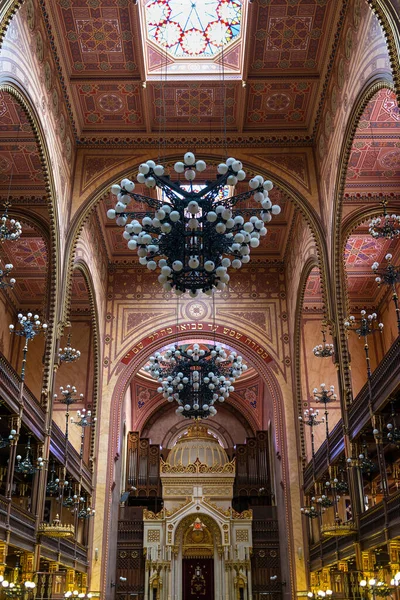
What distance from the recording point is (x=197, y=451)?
79.5ft

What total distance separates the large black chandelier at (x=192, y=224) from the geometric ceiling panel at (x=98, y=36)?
6053mm

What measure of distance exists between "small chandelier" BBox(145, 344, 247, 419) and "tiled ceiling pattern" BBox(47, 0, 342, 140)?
20.8 feet

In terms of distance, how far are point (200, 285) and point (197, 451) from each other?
1574 cm

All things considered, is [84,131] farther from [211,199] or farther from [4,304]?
[211,199]

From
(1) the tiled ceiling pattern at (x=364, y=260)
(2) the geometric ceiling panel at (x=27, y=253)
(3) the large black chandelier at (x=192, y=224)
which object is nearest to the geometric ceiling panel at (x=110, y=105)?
(2) the geometric ceiling panel at (x=27, y=253)

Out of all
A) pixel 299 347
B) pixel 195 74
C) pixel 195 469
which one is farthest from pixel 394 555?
pixel 195 469

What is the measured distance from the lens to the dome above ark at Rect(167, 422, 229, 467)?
24.0 m

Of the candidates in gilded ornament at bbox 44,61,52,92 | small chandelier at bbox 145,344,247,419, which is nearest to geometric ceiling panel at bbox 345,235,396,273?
small chandelier at bbox 145,344,247,419

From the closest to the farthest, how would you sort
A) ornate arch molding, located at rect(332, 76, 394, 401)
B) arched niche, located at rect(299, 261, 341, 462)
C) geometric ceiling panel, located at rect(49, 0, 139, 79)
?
1. ornate arch molding, located at rect(332, 76, 394, 401)
2. geometric ceiling panel, located at rect(49, 0, 139, 79)
3. arched niche, located at rect(299, 261, 341, 462)

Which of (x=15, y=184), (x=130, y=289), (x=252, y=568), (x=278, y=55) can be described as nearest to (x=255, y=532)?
Result: (x=252, y=568)

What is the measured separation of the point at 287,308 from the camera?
851 inches

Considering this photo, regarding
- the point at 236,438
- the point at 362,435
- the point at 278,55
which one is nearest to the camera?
the point at 362,435

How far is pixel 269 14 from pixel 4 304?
1248 cm

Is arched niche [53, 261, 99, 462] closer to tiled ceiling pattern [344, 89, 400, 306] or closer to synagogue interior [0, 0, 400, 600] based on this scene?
synagogue interior [0, 0, 400, 600]
